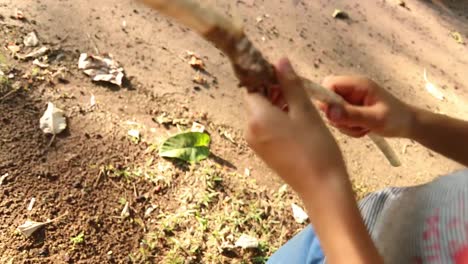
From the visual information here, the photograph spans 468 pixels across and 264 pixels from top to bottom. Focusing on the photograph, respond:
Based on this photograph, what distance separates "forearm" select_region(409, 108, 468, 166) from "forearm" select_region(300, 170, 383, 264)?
0.32 m

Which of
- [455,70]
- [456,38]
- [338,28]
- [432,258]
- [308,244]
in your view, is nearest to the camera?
[432,258]

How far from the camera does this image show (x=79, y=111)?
1.69m

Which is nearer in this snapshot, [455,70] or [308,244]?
[308,244]

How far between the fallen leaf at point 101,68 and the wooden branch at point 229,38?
1.10m

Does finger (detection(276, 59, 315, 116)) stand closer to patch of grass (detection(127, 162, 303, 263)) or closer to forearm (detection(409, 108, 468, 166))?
forearm (detection(409, 108, 468, 166))

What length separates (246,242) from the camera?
161cm

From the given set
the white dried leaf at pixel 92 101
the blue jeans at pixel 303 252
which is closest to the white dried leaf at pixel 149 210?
the white dried leaf at pixel 92 101

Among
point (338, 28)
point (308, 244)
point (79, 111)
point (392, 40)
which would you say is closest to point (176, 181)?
point (79, 111)

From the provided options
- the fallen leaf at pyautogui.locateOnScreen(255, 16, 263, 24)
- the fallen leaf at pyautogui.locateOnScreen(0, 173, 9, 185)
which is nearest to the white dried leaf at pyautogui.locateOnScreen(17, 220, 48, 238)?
the fallen leaf at pyautogui.locateOnScreen(0, 173, 9, 185)

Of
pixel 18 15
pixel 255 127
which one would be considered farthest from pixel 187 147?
pixel 255 127

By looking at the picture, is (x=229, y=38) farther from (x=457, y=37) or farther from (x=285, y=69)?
(x=457, y=37)

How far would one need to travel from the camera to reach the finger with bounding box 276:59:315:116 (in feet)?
2.52

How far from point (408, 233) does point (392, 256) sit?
43 mm

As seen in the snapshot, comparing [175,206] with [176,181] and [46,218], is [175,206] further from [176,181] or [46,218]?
[46,218]
